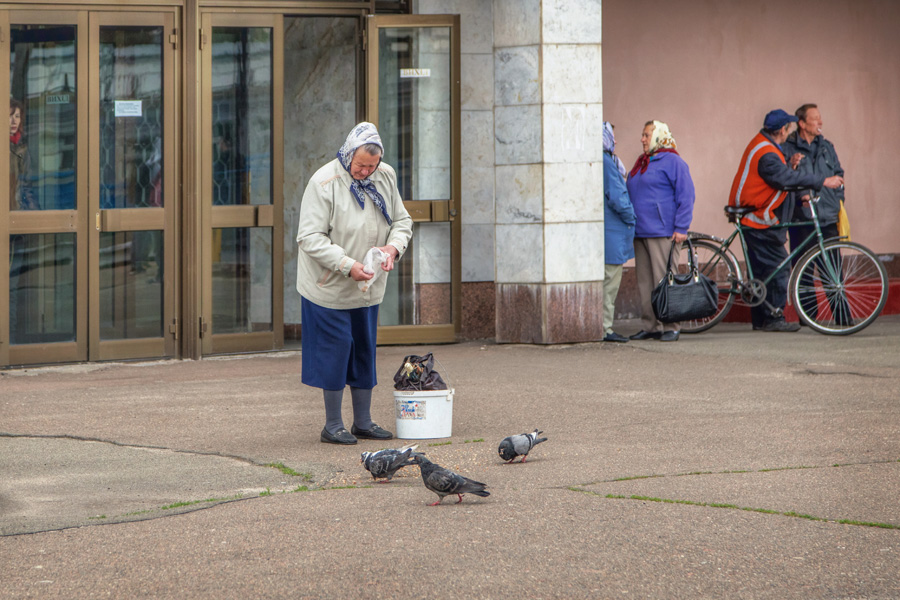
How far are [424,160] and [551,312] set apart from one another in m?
1.74

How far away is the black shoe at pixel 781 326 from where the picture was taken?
1170 centimetres

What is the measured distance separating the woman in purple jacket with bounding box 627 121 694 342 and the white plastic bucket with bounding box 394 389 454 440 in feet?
15.3

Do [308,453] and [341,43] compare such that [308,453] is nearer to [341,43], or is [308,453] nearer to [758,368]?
[758,368]

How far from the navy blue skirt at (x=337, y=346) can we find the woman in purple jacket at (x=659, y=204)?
471 centimetres

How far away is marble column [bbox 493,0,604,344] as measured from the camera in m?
10.8

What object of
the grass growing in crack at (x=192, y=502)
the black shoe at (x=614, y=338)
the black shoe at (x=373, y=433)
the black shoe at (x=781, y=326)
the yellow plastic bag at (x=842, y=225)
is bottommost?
the grass growing in crack at (x=192, y=502)

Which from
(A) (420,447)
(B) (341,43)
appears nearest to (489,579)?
(A) (420,447)

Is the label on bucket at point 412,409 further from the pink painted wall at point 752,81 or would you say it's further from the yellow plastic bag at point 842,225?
the pink painted wall at point 752,81

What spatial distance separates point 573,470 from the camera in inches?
242

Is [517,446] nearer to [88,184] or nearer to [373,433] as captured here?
[373,433]

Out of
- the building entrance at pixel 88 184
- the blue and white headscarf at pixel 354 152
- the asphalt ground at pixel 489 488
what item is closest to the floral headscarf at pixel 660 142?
the asphalt ground at pixel 489 488

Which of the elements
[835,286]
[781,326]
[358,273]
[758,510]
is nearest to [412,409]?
[358,273]

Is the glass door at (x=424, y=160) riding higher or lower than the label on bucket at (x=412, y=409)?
higher

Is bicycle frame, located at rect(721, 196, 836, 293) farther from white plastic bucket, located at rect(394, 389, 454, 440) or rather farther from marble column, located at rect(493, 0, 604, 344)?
white plastic bucket, located at rect(394, 389, 454, 440)
